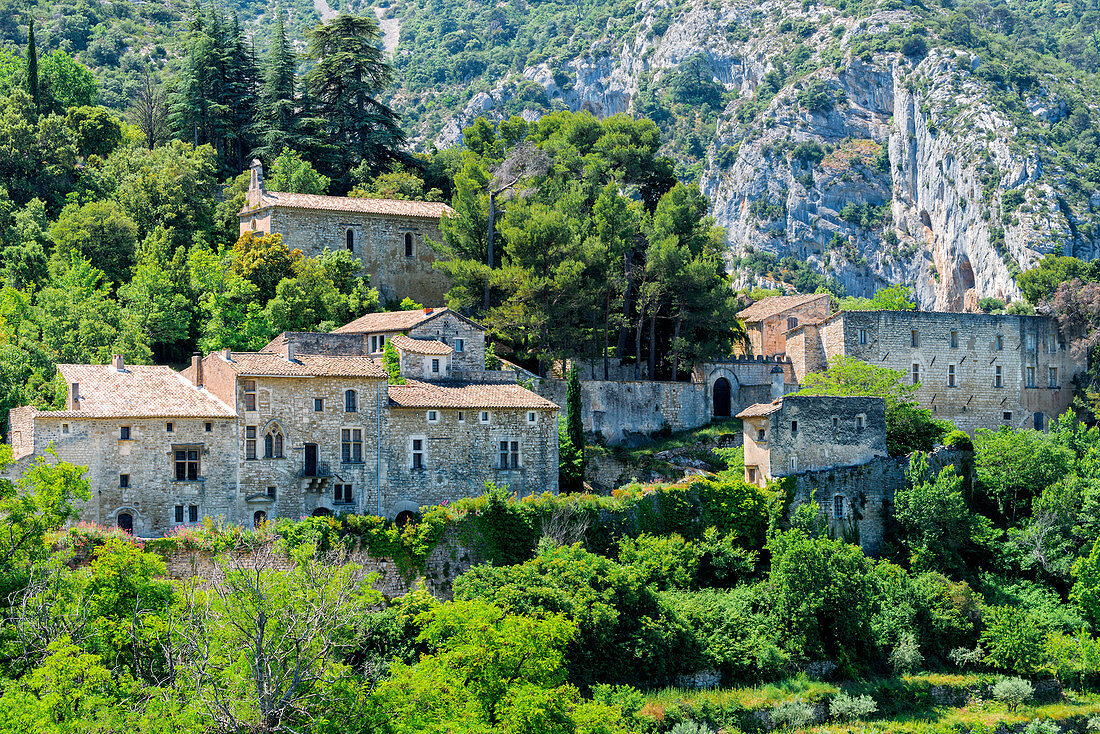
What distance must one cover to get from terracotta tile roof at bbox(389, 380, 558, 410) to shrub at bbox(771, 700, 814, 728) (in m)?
13.3

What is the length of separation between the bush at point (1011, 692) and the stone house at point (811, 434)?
9689 mm

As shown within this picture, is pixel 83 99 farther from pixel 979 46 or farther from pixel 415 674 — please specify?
pixel 979 46

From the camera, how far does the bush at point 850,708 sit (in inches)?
1507

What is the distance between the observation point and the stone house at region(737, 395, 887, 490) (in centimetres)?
4422

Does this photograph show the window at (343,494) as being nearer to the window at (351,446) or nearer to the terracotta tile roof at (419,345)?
the window at (351,446)

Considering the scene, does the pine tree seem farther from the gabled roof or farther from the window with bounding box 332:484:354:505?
the window with bounding box 332:484:354:505

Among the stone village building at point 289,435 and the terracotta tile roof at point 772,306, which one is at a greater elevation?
the terracotta tile roof at point 772,306

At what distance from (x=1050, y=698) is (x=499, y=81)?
14410cm

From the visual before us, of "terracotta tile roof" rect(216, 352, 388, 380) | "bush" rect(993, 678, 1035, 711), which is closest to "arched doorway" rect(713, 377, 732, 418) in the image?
"bush" rect(993, 678, 1035, 711)

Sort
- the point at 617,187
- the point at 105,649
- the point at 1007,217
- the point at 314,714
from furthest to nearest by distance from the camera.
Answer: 1. the point at 1007,217
2. the point at 617,187
3. the point at 105,649
4. the point at 314,714

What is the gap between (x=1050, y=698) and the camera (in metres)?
41.6

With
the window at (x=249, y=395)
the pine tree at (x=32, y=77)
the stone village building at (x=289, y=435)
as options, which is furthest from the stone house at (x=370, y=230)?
the pine tree at (x=32, y=77)

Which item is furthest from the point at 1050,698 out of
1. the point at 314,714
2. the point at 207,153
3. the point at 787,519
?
the point at 207,153

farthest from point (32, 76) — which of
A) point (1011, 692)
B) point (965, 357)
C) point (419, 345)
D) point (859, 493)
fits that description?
point (1011, 692)
